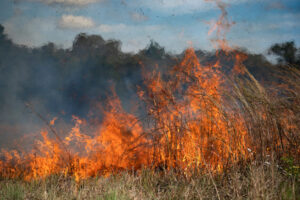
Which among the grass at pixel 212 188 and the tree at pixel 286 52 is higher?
the tree at pixel 286 52

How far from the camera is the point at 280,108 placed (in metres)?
3.45

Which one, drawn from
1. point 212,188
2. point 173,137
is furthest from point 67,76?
point 212,188

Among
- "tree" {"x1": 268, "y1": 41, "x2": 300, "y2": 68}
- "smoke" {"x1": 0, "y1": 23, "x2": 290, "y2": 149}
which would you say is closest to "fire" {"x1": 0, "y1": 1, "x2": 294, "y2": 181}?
"smoke" {"x1": 0, "y1": 23, "x2": 290, "y2": 149}

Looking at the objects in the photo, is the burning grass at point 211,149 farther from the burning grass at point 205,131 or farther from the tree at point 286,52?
the tree at point 286,52

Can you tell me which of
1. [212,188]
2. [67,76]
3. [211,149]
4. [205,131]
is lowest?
[212,188]

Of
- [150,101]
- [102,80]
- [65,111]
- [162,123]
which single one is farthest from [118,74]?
[162,123]

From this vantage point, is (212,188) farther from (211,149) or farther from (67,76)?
(67,76)

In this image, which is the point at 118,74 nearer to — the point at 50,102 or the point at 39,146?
the point at 50,102

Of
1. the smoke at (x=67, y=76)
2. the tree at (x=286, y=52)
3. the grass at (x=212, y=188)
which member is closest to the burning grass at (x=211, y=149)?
the grass at (x=212, y=188)

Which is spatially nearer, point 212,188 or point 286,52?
point 212,188

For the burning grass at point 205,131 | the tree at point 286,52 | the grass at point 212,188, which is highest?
the tree at point 286,52

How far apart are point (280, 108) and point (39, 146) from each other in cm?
442

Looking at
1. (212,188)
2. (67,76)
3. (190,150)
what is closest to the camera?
(212,188)

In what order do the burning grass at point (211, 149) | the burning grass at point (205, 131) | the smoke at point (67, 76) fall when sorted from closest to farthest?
the burning grass at point (211, 149)
the burning grass at point (205, 131)
the smoke at point (67, 76)
